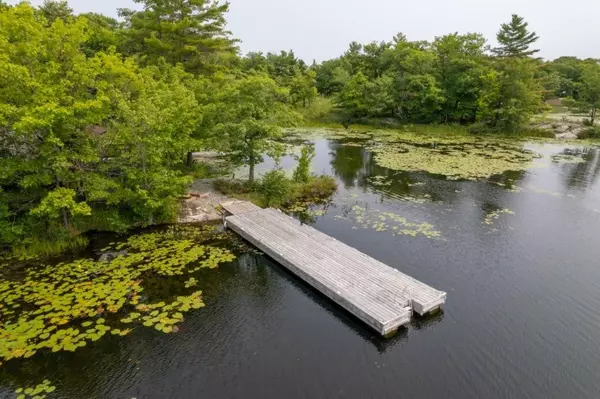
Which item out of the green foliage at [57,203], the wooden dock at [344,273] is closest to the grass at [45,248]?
the green foliage at [57,203]

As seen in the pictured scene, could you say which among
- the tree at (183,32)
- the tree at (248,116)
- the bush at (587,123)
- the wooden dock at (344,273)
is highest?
the tree at (183,32)

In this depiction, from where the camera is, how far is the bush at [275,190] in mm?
18953

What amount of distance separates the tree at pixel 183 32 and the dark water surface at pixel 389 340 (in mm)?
18101

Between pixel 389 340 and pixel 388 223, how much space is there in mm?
8217

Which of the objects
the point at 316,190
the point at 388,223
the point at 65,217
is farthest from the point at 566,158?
the point at 65,217

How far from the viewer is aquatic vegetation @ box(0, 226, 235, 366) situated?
928 centimetres

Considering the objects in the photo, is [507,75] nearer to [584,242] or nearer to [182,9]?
[584,242]

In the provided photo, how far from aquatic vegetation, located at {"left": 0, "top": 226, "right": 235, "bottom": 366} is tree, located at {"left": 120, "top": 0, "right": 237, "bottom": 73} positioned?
1655 cm

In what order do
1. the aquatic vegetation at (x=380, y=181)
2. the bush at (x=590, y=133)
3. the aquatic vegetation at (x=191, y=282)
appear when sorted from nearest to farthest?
1. the aquatic vegetation at (x=191, y=282)
2. the aquatic vegetation at (x=380, y=181)
3. the bush at (x=590, y=133)

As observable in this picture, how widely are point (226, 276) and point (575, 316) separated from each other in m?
11.0

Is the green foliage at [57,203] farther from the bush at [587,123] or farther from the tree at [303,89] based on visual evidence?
the bush at [587,123]

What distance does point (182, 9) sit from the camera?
83.0 feet

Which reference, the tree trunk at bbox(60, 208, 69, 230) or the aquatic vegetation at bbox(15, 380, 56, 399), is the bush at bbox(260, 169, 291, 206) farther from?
the aquatic vegetation at bbox(15, 380, 56, 399)

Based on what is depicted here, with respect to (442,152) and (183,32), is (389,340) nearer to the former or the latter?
(183,32)
